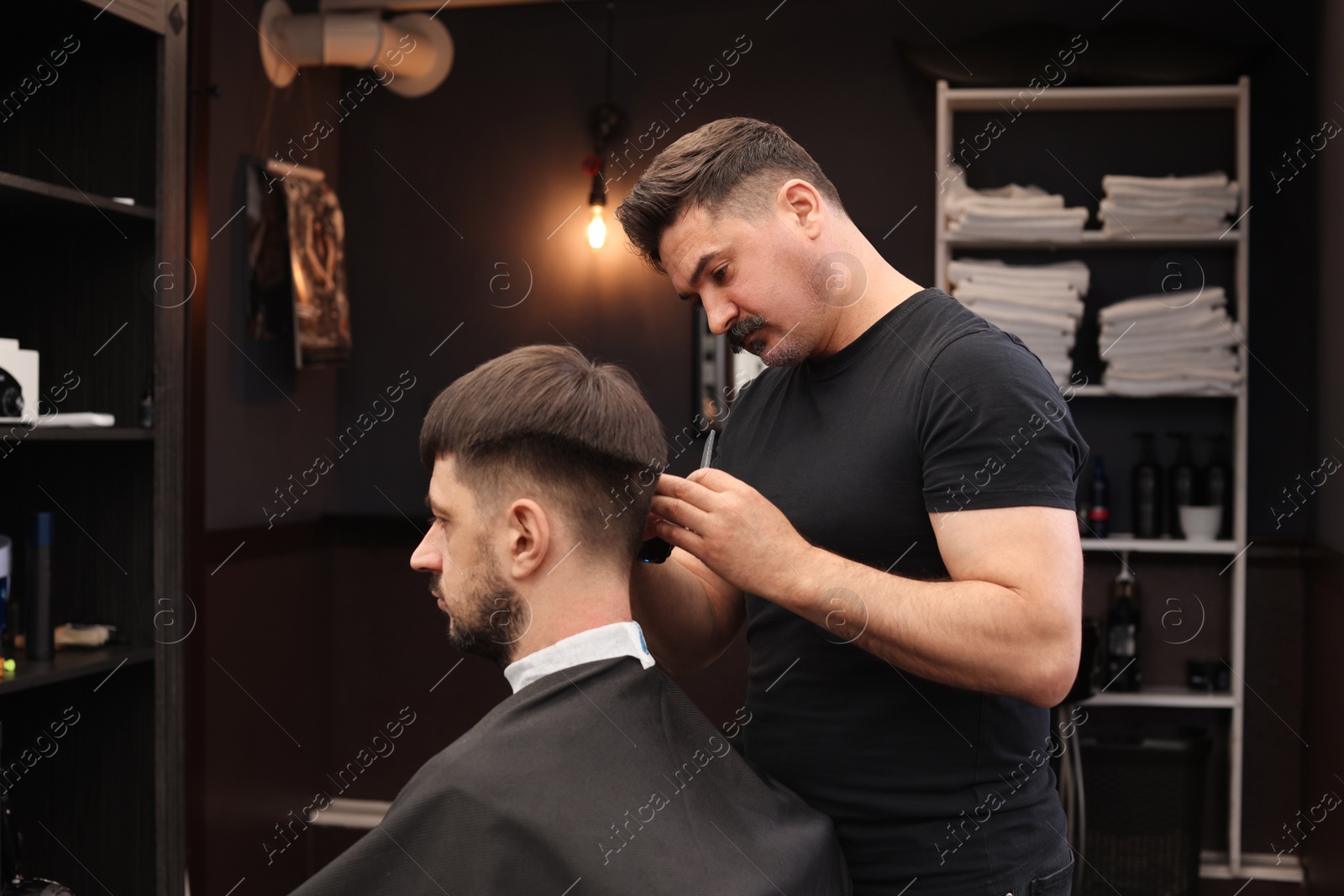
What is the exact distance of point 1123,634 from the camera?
3346 millimetres

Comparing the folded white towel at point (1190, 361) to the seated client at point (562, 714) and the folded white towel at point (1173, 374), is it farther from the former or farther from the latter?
the seated client at point (562, 714)

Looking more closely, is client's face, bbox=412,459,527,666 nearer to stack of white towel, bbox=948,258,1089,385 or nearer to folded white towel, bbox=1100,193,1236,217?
stack of white towel, bbox=948,258,1089,385

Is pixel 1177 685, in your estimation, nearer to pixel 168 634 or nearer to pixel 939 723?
pixel 939 723

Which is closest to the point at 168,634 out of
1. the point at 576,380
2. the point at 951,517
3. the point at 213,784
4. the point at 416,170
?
the point at 213,784

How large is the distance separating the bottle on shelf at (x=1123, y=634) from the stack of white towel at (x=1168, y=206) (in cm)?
100

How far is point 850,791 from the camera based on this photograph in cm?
132

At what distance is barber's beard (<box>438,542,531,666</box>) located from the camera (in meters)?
1.32

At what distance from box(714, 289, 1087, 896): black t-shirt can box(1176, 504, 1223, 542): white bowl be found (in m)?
2.20

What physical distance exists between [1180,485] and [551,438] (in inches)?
105

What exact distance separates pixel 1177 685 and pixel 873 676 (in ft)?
8.36

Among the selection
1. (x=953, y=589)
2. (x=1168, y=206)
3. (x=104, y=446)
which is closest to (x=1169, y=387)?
(x=1168, y=206)

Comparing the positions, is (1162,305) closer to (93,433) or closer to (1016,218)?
(1016,218)

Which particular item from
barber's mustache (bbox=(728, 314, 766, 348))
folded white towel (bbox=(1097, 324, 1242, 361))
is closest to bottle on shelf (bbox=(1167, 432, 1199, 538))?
folded white towel (bbox=(1097, 324, 1242, 361))

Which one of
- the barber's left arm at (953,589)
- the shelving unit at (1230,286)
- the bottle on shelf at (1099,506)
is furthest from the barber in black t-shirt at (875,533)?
the bottle on shelf at (1099,506)
